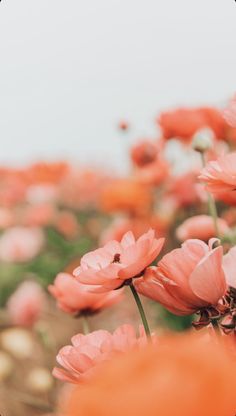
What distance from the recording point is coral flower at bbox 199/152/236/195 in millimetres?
394

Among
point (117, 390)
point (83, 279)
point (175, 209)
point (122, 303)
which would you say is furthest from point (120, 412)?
point (122, 303)

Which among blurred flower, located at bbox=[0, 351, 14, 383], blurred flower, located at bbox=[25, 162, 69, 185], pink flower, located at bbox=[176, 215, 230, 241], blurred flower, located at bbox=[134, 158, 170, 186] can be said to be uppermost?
pink flower, located at bbox=[176, 215, 230, 241]

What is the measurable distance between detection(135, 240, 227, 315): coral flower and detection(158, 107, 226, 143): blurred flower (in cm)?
56

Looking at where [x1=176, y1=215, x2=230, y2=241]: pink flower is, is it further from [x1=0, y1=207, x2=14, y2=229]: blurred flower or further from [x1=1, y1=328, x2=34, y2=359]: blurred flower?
[x1=0, y1=207, x2=14, y2=229]: blurred flower

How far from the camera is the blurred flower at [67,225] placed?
6.57 feet

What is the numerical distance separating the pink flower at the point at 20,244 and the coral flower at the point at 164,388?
170 cm

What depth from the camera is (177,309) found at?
366 millimetres

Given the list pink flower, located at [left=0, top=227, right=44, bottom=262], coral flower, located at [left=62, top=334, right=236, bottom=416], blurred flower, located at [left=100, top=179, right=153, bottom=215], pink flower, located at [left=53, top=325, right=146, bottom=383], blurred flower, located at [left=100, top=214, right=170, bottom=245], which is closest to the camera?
coral flower, located at [left=62, top=334, right=236, bottom=416]

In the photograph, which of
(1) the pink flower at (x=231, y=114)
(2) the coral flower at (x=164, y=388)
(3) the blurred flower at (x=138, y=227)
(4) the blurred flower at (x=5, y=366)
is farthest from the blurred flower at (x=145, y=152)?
(2) the coral flower at (x=164, y=388)

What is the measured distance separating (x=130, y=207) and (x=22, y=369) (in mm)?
393

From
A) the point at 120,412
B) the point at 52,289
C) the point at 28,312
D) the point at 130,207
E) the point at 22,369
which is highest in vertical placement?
the point at 120,412

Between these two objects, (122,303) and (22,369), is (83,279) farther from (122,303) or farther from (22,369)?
(122,303)

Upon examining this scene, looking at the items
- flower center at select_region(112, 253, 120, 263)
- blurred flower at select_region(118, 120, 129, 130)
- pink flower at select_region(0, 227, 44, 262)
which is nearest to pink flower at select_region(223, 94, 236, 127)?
flower center at select_region(112, 253, 120, 263)

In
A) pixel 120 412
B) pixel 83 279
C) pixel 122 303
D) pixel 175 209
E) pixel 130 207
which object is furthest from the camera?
pixel 122 303
